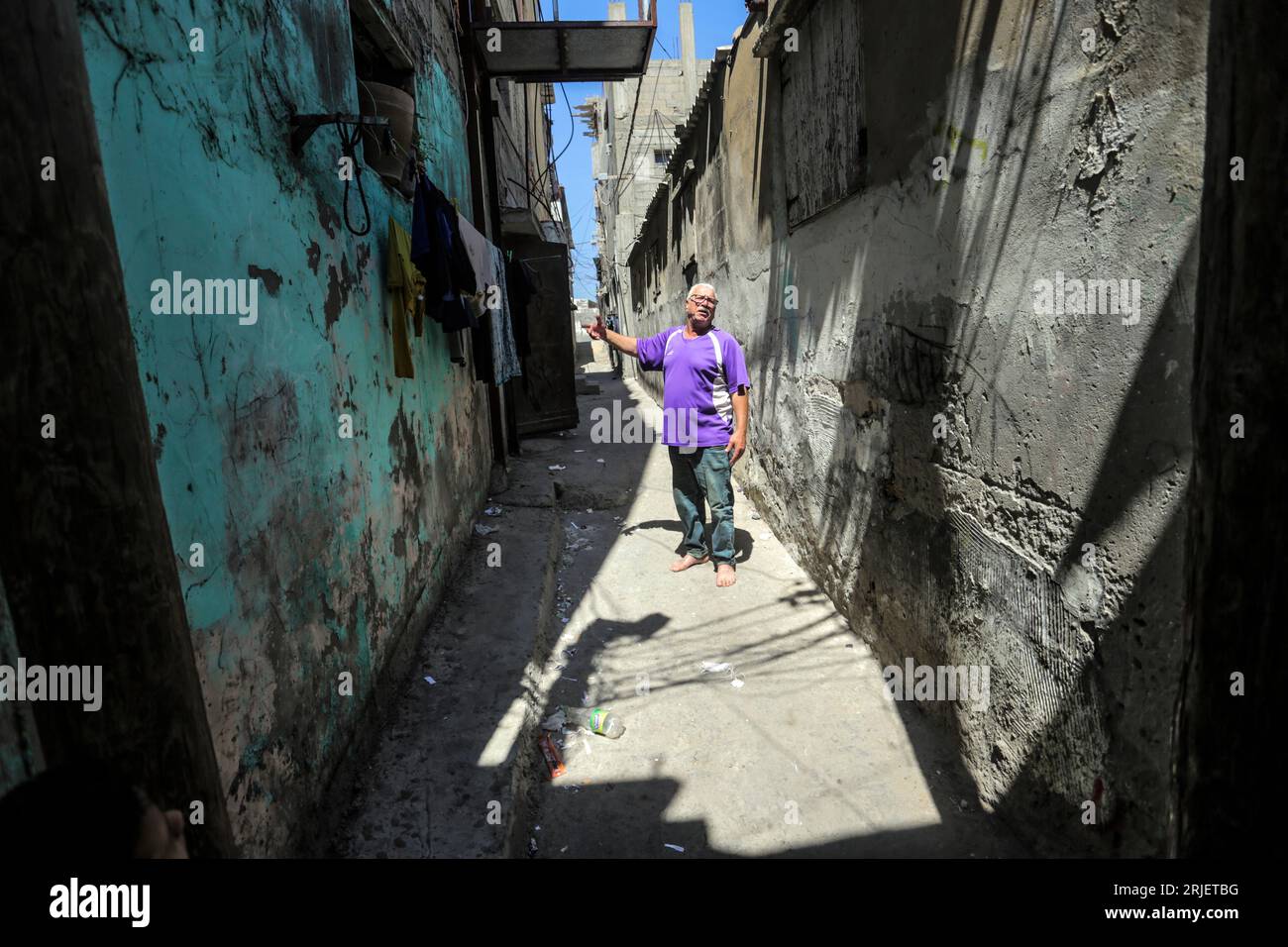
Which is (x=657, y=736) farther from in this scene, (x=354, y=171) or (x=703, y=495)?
(x=354, y=171)

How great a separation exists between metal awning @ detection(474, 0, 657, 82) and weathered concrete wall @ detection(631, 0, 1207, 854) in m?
2.89

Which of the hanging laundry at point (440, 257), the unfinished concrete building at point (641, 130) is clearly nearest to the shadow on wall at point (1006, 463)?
the hanging laundry at point (440, 257)

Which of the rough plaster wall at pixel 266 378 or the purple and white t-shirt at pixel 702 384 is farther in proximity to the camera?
the purple and white t-shirt at pixel 702 384

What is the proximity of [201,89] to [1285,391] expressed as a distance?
242cm

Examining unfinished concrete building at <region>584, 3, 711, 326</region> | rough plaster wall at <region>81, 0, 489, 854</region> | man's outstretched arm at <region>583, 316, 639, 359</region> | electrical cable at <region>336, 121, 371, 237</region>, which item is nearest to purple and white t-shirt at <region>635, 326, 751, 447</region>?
man's outstretched arm at <region>583, 316, 639, 359</region>

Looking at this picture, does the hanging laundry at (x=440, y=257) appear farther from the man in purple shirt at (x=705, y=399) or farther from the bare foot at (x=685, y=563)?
the bare foot at (x=685, y=563)

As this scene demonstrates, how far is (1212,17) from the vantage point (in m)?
1.02

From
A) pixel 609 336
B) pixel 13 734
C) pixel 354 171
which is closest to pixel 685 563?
pixel 609 336

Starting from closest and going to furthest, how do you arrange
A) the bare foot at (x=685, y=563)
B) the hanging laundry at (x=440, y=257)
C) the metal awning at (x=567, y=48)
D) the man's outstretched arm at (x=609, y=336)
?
the hanging laundry at (x=440, y=257), the man's outstretched arm at (x=609, y=336), the bare foot at (x=685, y=563), the metal awning at (x=567, y=48)

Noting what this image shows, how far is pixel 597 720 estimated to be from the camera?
3.26 meters

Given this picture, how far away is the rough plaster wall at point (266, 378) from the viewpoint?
1551mm

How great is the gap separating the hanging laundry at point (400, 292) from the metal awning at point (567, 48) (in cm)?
342

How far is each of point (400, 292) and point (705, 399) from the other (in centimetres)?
209
